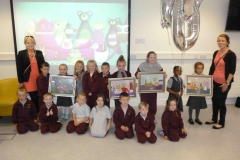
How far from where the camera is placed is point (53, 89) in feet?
12.9

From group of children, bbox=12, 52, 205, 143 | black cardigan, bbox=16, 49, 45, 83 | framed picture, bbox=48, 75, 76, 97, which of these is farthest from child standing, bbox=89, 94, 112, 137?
black cardigan, bbox=16, 49, 45, 83

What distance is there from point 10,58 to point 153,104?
3.06m

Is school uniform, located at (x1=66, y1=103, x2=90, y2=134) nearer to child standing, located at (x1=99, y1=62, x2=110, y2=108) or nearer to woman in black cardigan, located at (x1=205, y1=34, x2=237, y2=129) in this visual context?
child standing, located at (x1=99, y1=62, x2=110, y2=108)

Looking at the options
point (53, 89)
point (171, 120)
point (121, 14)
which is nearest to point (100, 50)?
point (121, 14)

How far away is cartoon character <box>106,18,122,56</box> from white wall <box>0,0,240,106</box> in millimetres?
323

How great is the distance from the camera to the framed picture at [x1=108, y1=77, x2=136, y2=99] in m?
3.75

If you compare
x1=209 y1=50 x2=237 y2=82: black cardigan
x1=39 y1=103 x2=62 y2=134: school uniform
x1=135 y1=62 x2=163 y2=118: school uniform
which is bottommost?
x1=39 y1=103 x2=62 y2=134: school uniform

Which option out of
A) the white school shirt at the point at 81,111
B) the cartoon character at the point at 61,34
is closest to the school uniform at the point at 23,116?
the white school shirt at the point at 81,111

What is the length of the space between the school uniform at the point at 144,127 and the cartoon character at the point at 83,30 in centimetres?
217

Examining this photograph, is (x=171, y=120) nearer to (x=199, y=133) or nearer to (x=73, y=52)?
(x=199, y=133)

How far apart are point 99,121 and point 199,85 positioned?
1.80 metres

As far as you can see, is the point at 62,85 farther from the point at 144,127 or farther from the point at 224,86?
the point at 224,86

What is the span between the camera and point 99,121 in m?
3.54

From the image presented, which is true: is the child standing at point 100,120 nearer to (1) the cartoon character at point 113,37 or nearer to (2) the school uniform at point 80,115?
(2) the school uniform at point 80,115
